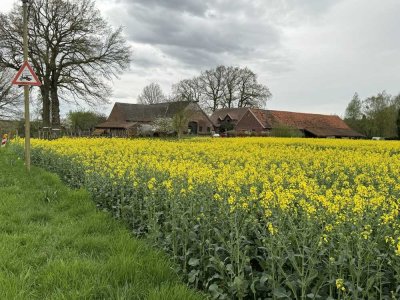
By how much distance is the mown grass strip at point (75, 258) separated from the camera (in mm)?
3824

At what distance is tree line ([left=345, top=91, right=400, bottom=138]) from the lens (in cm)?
6297

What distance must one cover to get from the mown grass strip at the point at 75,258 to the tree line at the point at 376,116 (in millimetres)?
56358

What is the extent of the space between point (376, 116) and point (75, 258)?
6892 cm

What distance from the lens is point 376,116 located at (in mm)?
65750

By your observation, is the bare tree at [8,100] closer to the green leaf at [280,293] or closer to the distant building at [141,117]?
the distant building at [141,117]

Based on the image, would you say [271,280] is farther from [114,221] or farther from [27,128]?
[27,128]

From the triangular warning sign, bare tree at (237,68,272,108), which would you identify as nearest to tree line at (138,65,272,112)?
bare tree at (237,68,272,108)

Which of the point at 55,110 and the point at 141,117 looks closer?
the point at 55,110

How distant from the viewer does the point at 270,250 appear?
11.2 ft

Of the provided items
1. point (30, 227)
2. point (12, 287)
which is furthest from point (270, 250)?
point (30, 227)

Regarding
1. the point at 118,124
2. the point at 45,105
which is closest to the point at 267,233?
the point at 45,105

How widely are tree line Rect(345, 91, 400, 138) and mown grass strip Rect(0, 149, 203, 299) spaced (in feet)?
185

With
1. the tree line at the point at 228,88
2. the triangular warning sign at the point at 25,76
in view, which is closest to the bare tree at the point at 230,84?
the tree line at the point at 228,88

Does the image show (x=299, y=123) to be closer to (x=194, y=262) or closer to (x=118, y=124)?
(x=118, y=124)
